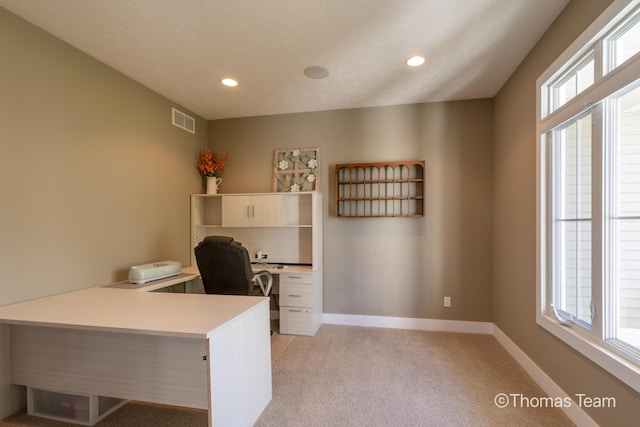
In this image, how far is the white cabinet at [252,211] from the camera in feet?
12.0

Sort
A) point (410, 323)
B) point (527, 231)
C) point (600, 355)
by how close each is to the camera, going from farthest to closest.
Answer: point (410, 323) → point (527, 231) → point (600, 355)

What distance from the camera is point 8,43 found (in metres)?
1.96

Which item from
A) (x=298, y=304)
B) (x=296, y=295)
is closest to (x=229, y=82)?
(x=296, y=295)

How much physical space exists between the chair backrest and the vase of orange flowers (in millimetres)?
1469

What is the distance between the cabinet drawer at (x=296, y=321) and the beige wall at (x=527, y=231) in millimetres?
2096

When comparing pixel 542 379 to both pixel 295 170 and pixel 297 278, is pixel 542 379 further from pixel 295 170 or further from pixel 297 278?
pixel 295 170

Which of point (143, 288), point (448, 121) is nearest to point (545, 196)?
point (448, 121)

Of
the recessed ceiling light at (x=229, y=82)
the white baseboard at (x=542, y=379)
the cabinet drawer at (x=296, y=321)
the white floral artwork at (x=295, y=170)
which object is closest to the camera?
the white baseboard at (x=542, y=379)

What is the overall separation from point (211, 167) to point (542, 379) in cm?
414

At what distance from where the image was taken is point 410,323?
3.55m

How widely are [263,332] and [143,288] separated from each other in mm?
1302

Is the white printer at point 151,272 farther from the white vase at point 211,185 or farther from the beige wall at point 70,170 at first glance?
the white vase at point 211,185

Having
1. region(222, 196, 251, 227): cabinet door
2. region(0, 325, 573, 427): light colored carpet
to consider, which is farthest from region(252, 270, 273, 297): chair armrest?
region(222, 196, 251, 227): cabinet door

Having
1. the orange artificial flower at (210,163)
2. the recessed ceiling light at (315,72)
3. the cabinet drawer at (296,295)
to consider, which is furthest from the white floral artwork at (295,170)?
the cabinet drawer at (296,295)
